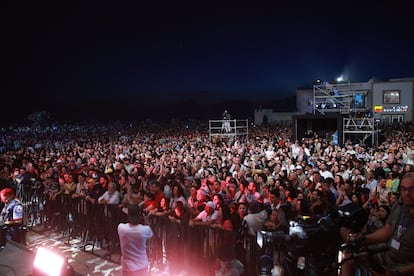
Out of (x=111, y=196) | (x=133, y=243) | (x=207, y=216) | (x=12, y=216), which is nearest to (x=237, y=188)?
(x=207, y=216)

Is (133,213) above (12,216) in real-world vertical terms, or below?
above

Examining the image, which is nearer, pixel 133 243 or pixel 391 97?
pixel 133 243

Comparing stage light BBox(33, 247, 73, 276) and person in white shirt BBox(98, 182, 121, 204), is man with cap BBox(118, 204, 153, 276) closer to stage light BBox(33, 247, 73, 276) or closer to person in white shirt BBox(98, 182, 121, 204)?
stage light BBox(33, 247, 73, 276)

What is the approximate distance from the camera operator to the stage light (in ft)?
10.3

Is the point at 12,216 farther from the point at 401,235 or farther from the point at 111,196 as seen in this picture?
the point at 401,235

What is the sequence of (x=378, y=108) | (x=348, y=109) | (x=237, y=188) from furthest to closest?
(x=378, y=108)
(x=348, y=109)
(x=237, y=188)

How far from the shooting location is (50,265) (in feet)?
12.3

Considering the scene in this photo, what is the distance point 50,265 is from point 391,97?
110ft

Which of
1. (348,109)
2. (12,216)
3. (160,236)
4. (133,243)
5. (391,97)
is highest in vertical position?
(391,97)

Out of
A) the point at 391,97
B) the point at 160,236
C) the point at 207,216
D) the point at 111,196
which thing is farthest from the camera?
the point at 391,97

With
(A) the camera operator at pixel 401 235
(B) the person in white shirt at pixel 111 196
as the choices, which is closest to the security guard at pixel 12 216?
(B) the person in white shirt at pixel 111 196

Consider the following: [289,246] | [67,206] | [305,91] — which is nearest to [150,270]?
[67,206]

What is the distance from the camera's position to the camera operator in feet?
8.32

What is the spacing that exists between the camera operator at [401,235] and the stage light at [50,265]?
10.3 ft
